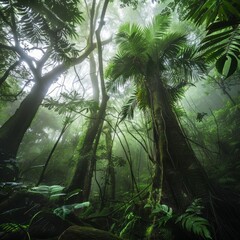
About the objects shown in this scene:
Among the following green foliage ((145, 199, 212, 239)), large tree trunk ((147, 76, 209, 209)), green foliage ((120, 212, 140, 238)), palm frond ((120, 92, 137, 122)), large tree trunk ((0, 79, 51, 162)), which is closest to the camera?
green foliage ((145, 199, 212, 239))

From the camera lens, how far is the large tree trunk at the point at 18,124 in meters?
5.10

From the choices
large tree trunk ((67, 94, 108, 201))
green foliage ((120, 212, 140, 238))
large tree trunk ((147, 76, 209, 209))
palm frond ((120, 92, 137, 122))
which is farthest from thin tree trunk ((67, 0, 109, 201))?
green foliage ((120, 212, 140, 238))

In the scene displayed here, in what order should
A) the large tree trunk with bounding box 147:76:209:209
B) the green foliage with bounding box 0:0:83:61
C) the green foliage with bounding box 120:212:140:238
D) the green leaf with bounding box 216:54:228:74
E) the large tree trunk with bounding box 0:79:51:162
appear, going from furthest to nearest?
the large tree trunk with bounding box 0:79:51:162 < the green foliage with bounding box 0:0:83:61 < the large tree trunk with bounding box 147:76:209:209 < the green foliage with bounding box 120:212:140:238 < the green leaf with bounding box 216:54:228:74

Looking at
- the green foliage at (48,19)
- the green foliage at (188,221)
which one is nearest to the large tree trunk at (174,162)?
the green foliage at (188,221)

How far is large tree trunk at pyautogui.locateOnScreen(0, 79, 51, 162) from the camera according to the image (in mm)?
5095

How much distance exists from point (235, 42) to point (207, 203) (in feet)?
7.80

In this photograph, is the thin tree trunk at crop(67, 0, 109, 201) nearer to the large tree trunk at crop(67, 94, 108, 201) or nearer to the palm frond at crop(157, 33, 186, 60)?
the large tree trunk at crop(67, 94, 108, 201)

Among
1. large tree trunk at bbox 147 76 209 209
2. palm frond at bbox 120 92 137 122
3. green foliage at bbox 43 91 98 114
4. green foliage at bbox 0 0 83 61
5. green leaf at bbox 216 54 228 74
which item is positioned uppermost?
green foliage at bbox 0 0 83 61

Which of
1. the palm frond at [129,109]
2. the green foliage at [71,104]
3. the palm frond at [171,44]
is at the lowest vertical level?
the green foliage at [71,104]

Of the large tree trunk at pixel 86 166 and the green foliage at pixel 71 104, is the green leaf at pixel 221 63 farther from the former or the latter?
the green foliage at pixel 71 104

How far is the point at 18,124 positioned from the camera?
5566 mm

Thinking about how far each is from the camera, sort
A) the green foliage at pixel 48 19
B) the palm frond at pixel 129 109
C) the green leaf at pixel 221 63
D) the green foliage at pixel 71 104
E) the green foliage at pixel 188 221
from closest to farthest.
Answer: the green leaf at pixel 221 63 → the green foliage at pixel 188 221 → the green foliage at pixel 48 19 → the green foliage at pixel 71 104 → the palm frond at pixel 129 109

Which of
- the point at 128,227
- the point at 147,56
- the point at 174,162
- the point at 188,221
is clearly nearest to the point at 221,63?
the point at 188,221

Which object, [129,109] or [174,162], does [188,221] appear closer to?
[174,162]
